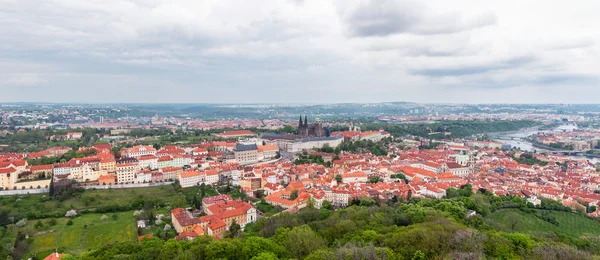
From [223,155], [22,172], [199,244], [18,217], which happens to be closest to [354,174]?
[223,155]

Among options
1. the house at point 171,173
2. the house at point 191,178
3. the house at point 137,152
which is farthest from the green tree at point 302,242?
the house at point 137,152

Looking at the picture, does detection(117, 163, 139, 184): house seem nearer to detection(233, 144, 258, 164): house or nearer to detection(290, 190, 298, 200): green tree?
detection(233, 144, 258, 164): house

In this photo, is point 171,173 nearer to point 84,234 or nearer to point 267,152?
point 84,234

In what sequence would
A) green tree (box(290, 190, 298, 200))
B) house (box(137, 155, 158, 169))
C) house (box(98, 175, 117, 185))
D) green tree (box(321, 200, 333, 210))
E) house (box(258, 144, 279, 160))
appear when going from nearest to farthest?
1. green tree (box(321, 200, 333, 210))
2. green tree (box(290, 190, 298, 200))
3. house (box(98, 175, 117, 185))
4. house (box(137, 155, 158, 169))
5. house (box(258, 144, 279, 160))

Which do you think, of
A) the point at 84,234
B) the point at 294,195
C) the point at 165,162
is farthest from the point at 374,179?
the point at 84,234

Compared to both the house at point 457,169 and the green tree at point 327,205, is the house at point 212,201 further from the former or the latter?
the house at point 457,169

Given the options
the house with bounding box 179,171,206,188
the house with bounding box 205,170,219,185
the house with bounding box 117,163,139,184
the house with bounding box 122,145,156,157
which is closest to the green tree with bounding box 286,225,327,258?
the house with bounding box 179,171,206,188
